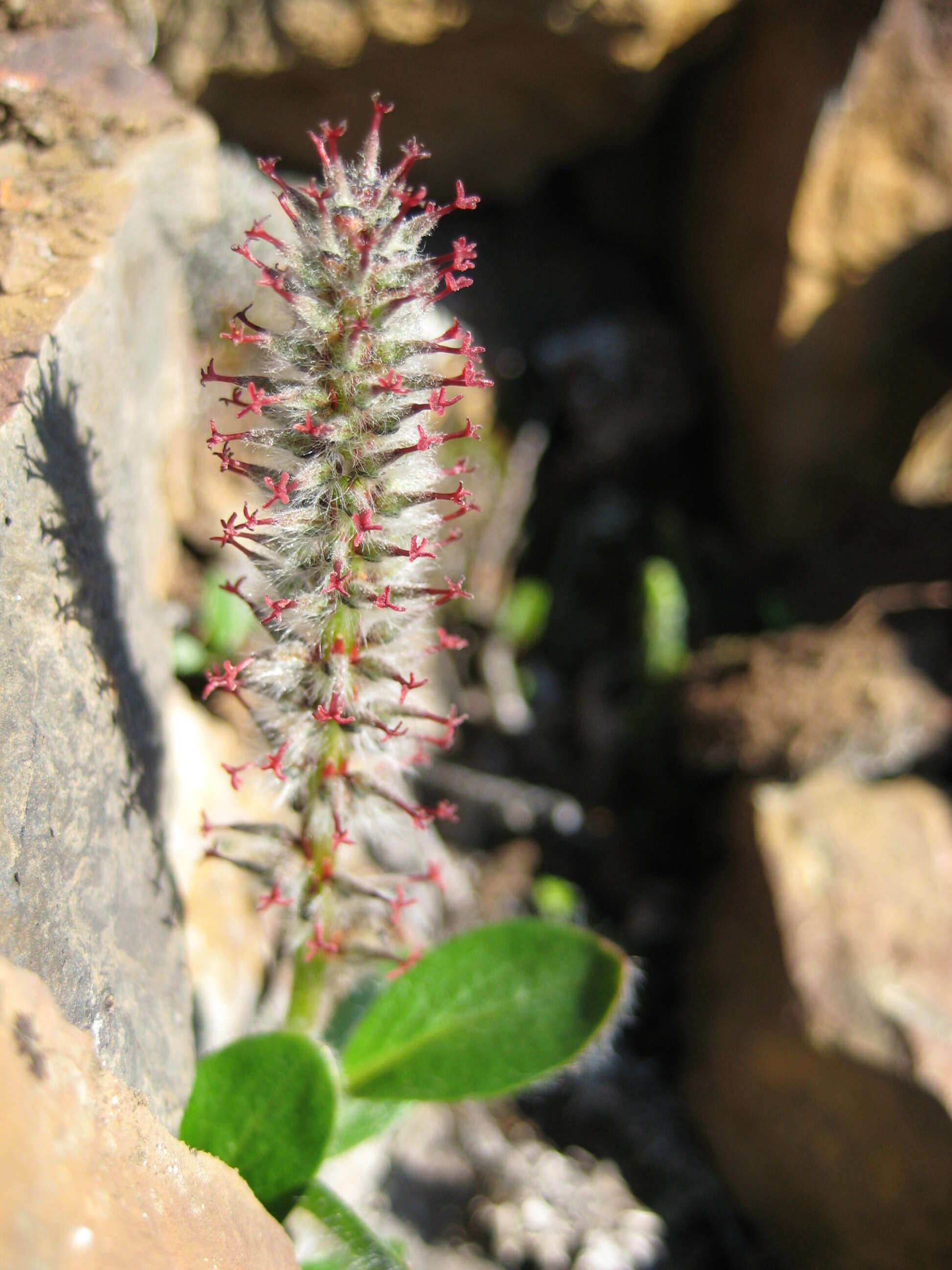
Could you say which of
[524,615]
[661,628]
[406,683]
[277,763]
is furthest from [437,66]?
[277,763]

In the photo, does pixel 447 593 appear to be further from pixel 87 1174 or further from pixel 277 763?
pixel 87 1174

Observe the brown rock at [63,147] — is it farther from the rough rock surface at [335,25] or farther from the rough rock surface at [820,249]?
the rough rock surface at [820,249]

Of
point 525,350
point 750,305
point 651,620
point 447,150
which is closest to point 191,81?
point 447,150

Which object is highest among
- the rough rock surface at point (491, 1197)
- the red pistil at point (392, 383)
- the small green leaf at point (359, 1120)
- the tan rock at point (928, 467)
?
the tan rock at point (928, 467)

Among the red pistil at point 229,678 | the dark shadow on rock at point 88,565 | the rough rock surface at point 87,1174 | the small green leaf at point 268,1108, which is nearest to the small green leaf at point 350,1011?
the small green leaf at point 268,1108

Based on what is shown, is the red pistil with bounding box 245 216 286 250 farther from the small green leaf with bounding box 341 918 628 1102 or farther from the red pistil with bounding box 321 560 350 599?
the small green leaf with bounding box 341 918 628 1102

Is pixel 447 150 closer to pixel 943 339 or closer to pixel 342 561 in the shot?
pixel 943 339

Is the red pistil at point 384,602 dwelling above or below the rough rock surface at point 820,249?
below
